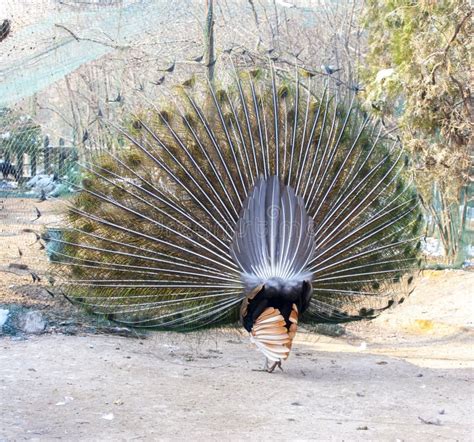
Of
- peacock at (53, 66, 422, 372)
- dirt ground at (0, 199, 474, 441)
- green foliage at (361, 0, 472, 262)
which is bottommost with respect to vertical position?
dirt ground at (0, 199, 474, 441)

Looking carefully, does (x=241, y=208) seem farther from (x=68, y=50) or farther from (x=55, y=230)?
(x=68, y=50)

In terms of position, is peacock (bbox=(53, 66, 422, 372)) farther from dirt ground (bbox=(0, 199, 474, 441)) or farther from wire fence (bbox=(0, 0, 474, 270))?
dirt ground (bbox=(0, 199, 474, 441))

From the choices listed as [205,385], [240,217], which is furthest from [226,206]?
[205,385]

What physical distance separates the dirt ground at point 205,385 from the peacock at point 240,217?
59 centimetres

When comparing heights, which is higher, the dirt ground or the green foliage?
the green foliage

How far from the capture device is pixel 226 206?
274 inches

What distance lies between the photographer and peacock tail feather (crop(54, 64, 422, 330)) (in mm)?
6844

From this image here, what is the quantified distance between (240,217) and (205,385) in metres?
1.49

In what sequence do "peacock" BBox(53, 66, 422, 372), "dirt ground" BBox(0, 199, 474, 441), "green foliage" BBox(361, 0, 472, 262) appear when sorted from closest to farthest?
"dirt ground" BBox(0, 199, 474, 441)
"peacock" BBox(53, 66, 422, 372)
"green foliage" BBox(361, 0, 472, 262)

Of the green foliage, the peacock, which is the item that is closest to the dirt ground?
the peacock

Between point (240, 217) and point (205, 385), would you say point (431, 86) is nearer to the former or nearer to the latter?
point (240, 217)

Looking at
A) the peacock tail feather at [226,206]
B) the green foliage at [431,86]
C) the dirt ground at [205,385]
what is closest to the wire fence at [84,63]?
the peacock tail feather at [226,206]

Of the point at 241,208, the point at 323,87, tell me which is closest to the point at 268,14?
the point at 323,87

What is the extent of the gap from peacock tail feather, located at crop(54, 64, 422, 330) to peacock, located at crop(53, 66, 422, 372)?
0.4 inches
